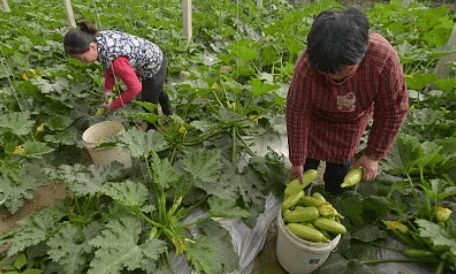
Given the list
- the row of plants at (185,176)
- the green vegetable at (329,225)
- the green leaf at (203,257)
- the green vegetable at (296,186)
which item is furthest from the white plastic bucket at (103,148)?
the green vegetable at (329,225)

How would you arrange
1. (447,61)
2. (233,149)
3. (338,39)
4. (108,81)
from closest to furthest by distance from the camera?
(338,39) → (233,149) → (108,81) → (447,61)

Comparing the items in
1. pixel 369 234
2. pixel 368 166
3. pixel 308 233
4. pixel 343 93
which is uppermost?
pixel 343 93

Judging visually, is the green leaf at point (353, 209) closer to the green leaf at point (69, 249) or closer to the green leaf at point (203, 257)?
the green leaf at point (203, 257)

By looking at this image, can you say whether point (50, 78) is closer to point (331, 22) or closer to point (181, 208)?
point (181, 208)

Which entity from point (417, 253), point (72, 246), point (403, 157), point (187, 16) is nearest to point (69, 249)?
point (72, 246)

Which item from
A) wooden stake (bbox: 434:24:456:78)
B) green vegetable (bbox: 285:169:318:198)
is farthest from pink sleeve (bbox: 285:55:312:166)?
wooden stake (bbox: 434:24:456:78)

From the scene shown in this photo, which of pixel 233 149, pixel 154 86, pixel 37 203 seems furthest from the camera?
pixel 154 86

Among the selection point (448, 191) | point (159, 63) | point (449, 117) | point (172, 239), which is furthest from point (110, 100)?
point (449, 117)

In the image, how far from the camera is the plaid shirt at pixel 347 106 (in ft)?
5.53

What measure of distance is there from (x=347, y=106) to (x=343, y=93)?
105 mm

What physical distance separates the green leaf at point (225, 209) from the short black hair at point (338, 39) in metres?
1.00

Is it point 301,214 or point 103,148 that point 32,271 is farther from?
point 301,214

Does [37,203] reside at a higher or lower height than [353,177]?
lower

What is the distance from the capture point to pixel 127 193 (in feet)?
6.54
